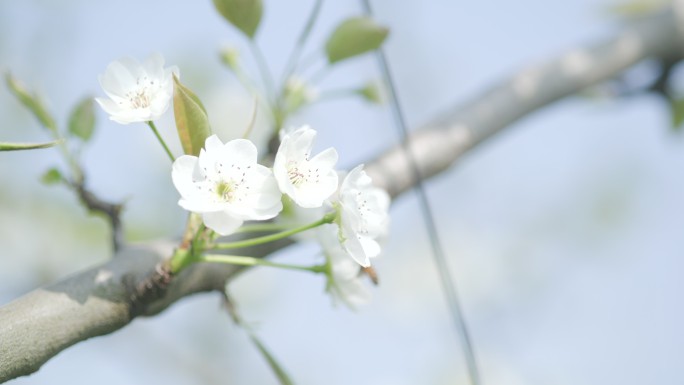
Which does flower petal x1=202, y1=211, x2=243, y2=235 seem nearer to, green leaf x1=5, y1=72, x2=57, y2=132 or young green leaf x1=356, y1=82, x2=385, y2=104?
green leaf x1=5, y1=72, x2=57, y2=132

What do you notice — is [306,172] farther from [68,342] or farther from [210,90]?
[210,90]

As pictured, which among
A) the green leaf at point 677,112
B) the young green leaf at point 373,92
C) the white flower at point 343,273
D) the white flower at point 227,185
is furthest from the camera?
the green leaf at point 677,112

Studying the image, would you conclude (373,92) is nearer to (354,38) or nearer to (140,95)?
(354,38)

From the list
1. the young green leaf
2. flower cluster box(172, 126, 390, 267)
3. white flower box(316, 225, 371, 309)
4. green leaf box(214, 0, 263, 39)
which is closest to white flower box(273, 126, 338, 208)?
flower cluster box(172, 126, 390, 267)

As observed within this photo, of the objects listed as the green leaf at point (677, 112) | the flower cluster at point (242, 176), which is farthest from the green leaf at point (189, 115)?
the green leaf at point (677, 112)

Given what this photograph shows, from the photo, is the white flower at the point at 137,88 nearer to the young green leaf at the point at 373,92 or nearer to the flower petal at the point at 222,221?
the flower petal at the point at 222,221

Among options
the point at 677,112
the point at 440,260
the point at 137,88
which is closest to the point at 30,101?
the point at 137,88
